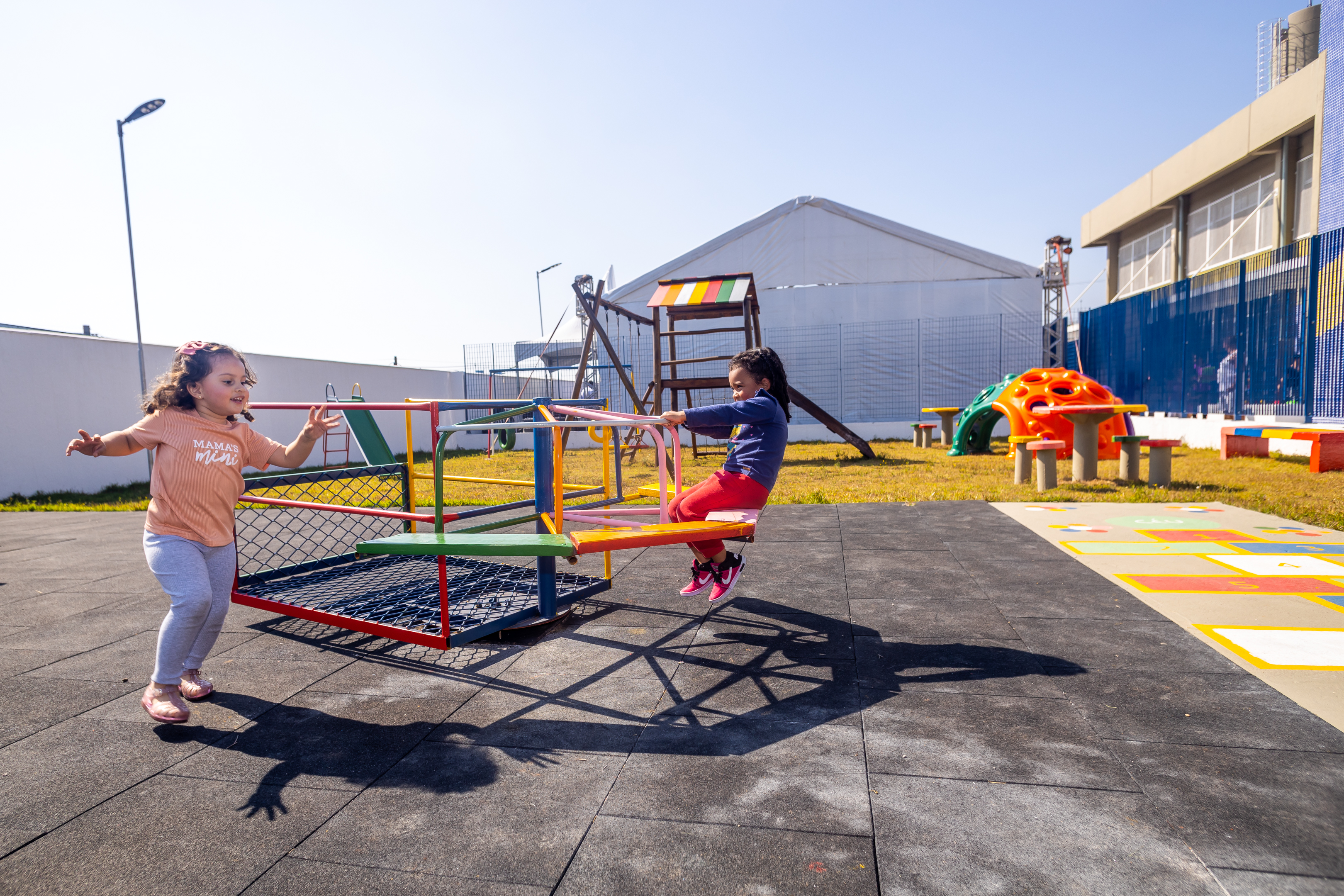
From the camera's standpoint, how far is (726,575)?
3.82m

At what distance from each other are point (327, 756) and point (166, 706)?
2.47 ft

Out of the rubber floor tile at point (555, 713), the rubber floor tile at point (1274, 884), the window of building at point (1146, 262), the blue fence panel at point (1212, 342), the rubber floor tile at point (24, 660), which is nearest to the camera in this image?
the rubber floor tile at point (1274, 884)

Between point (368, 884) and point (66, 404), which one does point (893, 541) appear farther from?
point (66, 404)

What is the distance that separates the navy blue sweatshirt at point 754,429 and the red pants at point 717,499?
0.05 meters

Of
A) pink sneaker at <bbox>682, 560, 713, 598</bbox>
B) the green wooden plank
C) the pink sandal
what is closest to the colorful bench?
pink sneaker at <bbox>682, 560, 713, 598</bbox>

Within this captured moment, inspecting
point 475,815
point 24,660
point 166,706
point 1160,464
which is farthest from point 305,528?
point 1160,464

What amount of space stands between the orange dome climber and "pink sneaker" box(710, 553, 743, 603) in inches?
345

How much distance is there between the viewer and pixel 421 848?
71.6 inches

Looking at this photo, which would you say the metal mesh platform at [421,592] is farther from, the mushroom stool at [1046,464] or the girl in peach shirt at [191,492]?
the mushroom stool at [1046,464]

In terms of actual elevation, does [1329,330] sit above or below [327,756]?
above

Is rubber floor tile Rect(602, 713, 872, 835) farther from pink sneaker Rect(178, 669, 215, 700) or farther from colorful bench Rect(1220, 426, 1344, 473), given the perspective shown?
colorful bench Rect(1220, 426, 1344, 473)

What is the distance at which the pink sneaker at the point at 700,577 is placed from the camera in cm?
385

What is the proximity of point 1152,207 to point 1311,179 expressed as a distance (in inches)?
232

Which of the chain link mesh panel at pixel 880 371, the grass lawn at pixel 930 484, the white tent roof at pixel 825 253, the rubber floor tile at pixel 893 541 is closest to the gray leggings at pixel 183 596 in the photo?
the grass lawn at pixel 930 484
